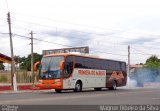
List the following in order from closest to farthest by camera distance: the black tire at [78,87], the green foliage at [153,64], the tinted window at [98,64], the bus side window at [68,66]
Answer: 1. the bus side window at [68,66]
2. the black tire at [78,87]
3. the tinted window at [98,64]
4. the green foliage at [153,64]

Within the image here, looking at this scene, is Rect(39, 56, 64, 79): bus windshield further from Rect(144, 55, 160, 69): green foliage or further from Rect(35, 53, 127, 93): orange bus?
Rect(144, 55, 160, 69): green foliage

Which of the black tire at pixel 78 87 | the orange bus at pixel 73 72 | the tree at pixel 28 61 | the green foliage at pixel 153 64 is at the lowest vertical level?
the black tire at pixel 78 87

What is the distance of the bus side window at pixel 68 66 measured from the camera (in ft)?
109

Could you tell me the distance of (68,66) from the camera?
3334cm

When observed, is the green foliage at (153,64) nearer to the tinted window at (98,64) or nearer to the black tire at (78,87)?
the tinted window at (98,64)

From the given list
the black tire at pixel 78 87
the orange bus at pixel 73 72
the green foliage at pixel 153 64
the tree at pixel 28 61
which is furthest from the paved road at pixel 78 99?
the tree at pixel 28 61

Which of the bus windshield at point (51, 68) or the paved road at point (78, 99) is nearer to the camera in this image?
Answer: the paved road at point (78, 99)

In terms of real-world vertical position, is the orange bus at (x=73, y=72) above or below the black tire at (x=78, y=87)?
above

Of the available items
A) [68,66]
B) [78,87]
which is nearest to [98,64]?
[78,87]

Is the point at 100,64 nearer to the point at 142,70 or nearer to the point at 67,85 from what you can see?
the point at 67,85

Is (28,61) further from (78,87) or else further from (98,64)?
(78,87)

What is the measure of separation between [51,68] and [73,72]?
189cm

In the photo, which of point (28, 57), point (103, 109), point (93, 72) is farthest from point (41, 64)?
point (28, 57)

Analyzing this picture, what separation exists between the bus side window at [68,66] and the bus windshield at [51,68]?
0.49 m
